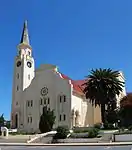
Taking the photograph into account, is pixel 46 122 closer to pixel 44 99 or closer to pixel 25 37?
pixel 44 99

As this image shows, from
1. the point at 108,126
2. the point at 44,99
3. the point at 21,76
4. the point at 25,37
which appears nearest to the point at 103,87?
the point at 108,126

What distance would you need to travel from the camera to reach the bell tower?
7824 centimetres

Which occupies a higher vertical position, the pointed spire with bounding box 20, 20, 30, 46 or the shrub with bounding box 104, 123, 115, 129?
the pointed spire with bounding box 20, 20, 30, 46

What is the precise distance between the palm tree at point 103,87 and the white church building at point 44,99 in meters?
11.2

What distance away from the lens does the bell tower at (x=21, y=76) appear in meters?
78.2

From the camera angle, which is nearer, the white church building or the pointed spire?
the white church building

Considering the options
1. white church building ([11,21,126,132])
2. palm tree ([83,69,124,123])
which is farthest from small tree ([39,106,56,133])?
white church building ([11,21,126,132])

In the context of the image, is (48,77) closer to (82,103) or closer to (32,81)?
(32,81)

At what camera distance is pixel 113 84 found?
6019cm

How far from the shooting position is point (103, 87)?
59.5m

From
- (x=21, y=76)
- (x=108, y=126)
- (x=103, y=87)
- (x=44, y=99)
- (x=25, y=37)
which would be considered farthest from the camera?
(x=25, y=37)

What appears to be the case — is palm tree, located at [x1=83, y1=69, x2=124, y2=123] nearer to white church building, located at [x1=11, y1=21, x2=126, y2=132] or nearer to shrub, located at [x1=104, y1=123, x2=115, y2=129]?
shrub, located at [x1=104, y1=123, x2=115, y2=129]

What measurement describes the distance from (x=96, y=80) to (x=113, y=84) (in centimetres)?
336

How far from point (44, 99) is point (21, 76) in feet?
33.6
